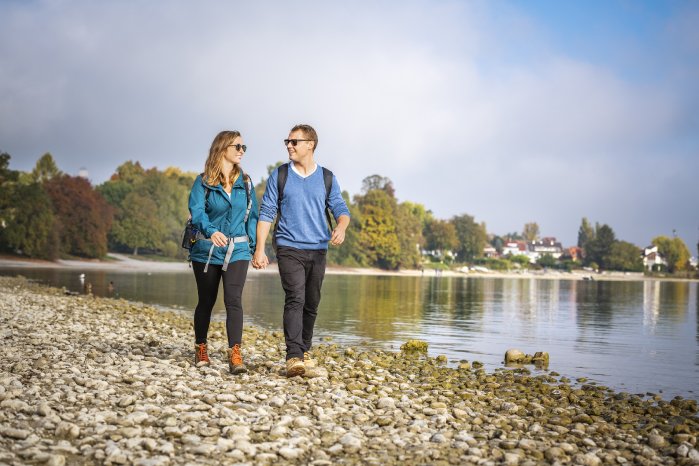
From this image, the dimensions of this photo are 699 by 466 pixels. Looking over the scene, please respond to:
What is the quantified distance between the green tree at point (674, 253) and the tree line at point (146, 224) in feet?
71.8

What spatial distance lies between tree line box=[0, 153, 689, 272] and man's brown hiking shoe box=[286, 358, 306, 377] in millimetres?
56096

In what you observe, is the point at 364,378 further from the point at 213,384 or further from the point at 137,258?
the point at 137,258

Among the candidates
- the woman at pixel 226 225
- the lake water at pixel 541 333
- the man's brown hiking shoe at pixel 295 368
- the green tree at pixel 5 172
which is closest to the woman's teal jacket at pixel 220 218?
the woman at pixel 226 225

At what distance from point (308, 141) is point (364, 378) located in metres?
2.98

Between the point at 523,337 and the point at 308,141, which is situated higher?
the point at 308,141

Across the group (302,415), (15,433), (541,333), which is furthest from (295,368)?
(541,333)

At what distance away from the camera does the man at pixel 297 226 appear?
7.65m

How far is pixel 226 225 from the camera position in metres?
7.78

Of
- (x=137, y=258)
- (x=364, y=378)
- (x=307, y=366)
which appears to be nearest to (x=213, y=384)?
(x=307, y=366)

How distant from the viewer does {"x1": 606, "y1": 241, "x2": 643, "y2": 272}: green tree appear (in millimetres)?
153500

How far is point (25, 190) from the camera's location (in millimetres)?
62625

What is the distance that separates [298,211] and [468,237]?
14976 cm

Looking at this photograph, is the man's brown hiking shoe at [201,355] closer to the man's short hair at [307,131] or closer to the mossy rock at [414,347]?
the man's short hair at [307,131]

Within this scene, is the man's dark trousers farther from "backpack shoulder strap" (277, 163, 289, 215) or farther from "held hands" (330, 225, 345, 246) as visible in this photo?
"backpack shoulder strap" (277, 163, 289, 215)
